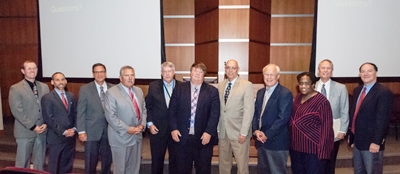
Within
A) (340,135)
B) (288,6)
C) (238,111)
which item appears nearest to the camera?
(340,135)

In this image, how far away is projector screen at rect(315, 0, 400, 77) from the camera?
5.20m

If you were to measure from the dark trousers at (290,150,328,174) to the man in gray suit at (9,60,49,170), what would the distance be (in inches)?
113

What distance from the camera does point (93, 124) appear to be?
336 cm

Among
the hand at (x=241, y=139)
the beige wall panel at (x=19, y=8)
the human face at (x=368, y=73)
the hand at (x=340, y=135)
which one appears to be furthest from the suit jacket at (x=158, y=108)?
the beige wall panel at (x=19, y=8)

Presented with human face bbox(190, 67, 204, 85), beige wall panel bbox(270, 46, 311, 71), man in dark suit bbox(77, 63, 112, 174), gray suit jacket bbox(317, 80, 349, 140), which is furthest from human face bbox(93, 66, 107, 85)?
beige wall panel bbox(270, 46, 311, 71)

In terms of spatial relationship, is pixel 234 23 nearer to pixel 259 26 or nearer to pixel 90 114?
pixel 259 26

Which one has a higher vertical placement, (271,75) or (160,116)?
(271,75)

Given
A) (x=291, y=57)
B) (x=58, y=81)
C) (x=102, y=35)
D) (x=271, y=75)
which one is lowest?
(x=58, y=81)

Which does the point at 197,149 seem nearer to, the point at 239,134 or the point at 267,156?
the point at 239,134

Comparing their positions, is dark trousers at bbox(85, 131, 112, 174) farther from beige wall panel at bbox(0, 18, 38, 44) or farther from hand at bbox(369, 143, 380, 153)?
beige wall panel at bbox(0, 18, 38, 44)

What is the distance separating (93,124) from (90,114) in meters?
0.12

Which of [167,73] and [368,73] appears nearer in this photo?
[368,73]

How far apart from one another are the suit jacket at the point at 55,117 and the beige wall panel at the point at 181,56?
2.81 metres

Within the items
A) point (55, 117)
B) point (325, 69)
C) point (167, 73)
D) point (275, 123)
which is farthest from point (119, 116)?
point (325, 69)
